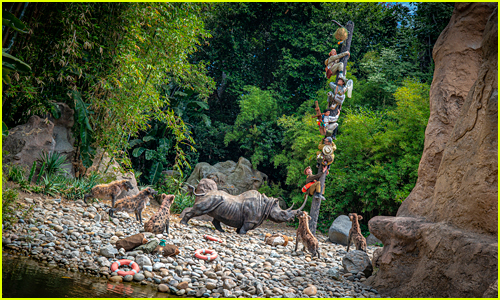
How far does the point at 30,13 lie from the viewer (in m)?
6.49

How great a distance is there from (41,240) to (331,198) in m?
8.28

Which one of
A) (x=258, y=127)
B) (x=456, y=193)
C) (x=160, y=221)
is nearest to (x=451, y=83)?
(x=456, y=193)

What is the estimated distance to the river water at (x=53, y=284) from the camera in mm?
3508

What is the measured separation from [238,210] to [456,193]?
15.1 ft

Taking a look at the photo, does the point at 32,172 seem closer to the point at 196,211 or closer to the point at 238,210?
the point at 196,211

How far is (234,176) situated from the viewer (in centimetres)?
1335

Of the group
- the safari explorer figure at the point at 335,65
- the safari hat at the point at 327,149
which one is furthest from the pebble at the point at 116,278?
the safari explorer figure at the point at 335,65

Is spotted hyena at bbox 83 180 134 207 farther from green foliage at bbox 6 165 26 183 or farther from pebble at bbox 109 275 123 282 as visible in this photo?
pebble at bbox 109 275 123 282

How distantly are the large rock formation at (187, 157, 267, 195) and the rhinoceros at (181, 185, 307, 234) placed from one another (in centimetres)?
483

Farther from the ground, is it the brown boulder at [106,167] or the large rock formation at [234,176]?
the large rock formation at [234,176]

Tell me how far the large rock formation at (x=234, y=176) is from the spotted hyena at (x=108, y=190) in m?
5.91

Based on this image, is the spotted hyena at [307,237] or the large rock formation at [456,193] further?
the spotted hyena at [307,237]

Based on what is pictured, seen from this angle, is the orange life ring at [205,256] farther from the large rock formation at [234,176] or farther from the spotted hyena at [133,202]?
the large rock formation at [234,176]

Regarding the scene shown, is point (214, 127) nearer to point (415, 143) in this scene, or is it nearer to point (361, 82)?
point (361, 82)
